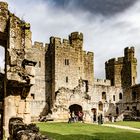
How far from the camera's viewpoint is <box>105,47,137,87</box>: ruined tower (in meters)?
74.3

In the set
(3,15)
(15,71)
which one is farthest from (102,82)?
(15,71)

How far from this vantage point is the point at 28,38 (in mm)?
17109

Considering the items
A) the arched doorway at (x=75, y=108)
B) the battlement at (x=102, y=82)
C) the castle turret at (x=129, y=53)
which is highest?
the castle turret at (x=129, y=53)

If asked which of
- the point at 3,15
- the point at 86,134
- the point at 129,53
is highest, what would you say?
the point at 129,53

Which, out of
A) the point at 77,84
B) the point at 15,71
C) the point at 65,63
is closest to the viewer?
the point at 15,71

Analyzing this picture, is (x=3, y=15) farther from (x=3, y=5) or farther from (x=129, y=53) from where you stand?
(x=129, y=53)

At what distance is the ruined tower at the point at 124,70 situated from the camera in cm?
7431

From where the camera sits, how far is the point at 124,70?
75562mm

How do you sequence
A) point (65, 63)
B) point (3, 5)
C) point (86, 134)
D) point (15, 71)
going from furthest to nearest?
point (65, 63) → point (86, 134) → point (3, 5) → point (15, 71)

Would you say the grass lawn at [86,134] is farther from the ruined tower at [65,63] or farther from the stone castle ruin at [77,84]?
the ruined tower at [65,63]

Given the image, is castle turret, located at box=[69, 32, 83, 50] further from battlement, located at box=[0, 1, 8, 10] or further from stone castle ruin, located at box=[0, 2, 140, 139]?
battlement, located at box=[0, 1, 8, 10]

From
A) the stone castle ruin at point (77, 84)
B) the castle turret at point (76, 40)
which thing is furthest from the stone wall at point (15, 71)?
the castle turret at point (76, 40)

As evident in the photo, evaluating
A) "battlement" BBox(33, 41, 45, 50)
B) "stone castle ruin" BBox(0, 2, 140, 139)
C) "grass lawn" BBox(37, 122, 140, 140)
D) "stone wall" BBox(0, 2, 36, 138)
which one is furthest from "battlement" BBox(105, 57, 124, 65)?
"stone wall" BBox(0, 2, 36, 138)

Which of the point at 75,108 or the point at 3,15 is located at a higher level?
the point at 3,15
